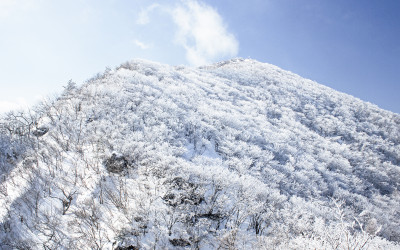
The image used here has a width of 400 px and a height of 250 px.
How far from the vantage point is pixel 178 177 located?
41.3 ft

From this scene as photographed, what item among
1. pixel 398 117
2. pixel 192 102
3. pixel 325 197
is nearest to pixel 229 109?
pixel 192 102

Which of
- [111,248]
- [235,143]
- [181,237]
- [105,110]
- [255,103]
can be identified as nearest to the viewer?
[111,248]

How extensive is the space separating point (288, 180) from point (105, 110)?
19038 mm

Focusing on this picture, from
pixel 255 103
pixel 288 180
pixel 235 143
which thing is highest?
pixel 255 103

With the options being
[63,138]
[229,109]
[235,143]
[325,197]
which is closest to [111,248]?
[63,138]

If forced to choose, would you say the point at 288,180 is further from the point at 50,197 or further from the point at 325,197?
the point at 50,197

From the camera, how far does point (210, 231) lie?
36.0 ft

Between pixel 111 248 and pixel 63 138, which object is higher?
pixel 63 138

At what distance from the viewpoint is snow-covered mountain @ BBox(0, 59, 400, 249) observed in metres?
9.67

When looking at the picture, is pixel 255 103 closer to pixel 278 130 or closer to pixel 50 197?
pixel 278 130

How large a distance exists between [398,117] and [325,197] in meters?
45.7

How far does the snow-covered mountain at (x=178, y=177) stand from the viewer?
967 cm

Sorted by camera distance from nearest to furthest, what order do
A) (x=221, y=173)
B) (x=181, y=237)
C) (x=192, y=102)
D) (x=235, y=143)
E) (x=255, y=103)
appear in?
(x=181, y=237) < (x=221, y=173) < (x=235, y=143) < (x=192, y=102) < (x=255, y=103)

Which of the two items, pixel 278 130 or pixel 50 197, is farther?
pixel 278 130
